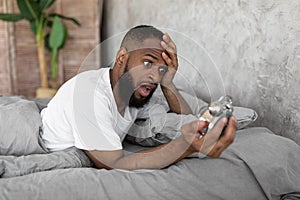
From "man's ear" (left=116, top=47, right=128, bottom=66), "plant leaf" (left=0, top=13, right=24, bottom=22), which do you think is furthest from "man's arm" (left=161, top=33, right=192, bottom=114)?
"plant leaf" (left=0, top=13, right=24, bottom=22)

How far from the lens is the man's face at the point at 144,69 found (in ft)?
3.79

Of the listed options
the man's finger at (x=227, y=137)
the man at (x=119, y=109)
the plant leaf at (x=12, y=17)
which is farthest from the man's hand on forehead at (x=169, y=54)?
the plant leaf at (x=12, y=17)

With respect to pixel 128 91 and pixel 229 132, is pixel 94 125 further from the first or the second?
pixel 229 132

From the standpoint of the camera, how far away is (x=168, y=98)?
4.82ft

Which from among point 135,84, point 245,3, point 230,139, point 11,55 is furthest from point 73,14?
point 230,139

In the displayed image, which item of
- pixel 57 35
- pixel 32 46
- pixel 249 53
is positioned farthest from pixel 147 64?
pixel 32 46

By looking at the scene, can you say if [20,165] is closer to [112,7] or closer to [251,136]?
[251,136]

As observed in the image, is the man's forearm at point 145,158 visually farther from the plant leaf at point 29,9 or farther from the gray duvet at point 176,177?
the plant leaf at point 29,9

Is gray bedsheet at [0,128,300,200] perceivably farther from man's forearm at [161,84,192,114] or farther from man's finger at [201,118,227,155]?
man's forearm at [161,84,192,114]

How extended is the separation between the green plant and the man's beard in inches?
66.1

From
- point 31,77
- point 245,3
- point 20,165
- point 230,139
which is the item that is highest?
point 245,3

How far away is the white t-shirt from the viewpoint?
45.7 inches

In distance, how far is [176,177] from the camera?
109 centimetres

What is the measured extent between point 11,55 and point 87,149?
6.70 feet
